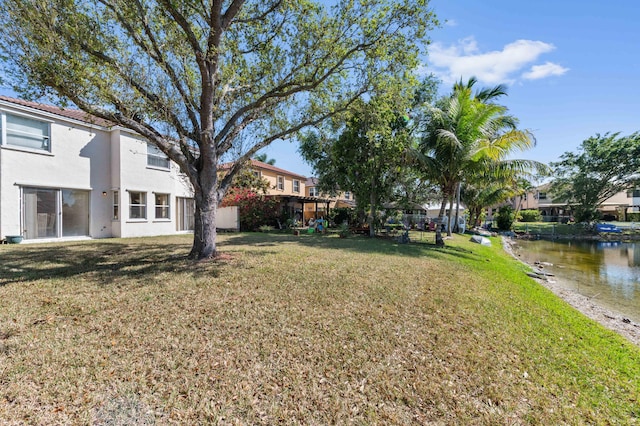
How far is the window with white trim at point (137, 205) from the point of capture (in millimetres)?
16141

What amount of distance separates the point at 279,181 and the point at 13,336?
2899 cm

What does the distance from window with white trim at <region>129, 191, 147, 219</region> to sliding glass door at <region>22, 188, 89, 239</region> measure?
6.23 feet

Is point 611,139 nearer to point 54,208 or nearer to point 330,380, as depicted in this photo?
point 330,380

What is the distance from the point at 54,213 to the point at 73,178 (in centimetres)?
179

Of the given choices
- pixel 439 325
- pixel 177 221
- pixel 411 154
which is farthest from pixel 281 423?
pixel 177 221

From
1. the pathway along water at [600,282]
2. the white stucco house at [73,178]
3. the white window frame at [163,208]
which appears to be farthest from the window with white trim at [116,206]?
the pathway along water at [600,282]

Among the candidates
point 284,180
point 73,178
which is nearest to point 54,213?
point 73,178

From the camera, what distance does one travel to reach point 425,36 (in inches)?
361

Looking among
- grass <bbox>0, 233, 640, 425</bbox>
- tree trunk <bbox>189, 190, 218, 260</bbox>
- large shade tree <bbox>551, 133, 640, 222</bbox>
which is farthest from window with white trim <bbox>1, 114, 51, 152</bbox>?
large shade tree <bbox>551, 133, 640, 222</bbox>

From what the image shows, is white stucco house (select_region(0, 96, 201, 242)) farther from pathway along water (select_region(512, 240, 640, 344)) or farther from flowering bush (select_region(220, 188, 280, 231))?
pathway along water (select_region(512, 240, 640, 344))

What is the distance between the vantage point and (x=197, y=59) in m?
7.98

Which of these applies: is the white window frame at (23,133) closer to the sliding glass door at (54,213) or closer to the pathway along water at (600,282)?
the sliding glass door at (54,213)

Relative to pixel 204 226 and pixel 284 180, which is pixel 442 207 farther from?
pixel 284 180

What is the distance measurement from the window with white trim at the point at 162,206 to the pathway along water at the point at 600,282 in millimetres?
19450
